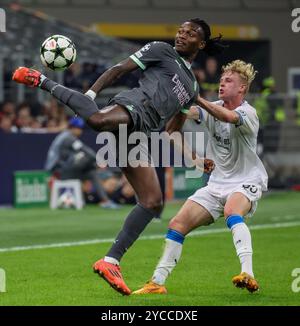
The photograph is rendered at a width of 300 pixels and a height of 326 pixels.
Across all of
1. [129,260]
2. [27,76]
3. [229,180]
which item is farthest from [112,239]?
[27,76]

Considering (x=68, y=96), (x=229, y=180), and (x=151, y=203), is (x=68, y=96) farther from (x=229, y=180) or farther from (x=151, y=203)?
(x=229, y=180)

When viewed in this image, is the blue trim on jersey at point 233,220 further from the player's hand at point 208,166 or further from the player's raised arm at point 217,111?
the player's raised arm at point 217,111

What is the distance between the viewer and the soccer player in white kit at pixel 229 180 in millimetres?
10367

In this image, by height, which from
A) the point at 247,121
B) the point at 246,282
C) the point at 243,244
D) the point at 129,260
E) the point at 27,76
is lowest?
the point at 129,260

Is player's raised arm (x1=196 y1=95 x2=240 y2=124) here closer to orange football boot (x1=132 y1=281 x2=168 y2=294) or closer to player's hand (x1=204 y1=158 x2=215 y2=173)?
player's hand (x1=204 y1=158 x2=215 y2=173)

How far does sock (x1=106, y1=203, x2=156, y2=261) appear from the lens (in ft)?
33.2

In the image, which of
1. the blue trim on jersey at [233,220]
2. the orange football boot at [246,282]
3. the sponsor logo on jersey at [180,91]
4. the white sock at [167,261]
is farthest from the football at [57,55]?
the orange football boot at [246,282]

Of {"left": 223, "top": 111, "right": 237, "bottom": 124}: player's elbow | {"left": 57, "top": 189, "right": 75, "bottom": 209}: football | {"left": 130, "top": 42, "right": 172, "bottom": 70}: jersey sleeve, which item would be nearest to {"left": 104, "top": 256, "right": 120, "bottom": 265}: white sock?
{"left": 223, "top": 111, "right": 237, "bottom": 124}: player's elbow

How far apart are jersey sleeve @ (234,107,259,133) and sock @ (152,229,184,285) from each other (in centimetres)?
115

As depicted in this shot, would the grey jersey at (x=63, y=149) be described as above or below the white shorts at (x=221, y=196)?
above

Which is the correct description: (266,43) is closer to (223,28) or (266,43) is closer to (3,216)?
(223,28)

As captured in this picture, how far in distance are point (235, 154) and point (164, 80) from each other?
1.06 metres

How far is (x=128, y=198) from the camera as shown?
2331 centimetres

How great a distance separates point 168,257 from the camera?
10422mm
